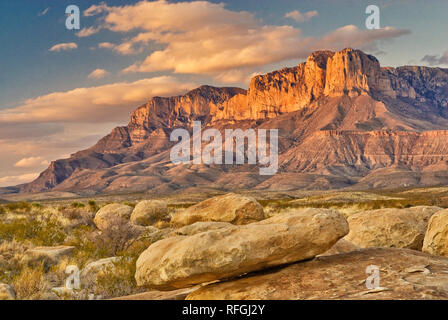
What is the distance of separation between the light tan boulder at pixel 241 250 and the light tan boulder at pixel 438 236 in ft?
19.6

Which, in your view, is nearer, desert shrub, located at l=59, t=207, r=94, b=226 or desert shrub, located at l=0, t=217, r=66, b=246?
desert shrub, located at l=0, t=217, r=66, b=246

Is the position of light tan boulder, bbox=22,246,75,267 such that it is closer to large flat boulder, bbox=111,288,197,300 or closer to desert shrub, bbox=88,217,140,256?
desert shrub, bbox=88,217,140,256

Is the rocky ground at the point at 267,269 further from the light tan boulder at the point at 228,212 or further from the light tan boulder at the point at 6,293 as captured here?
the light tan boulder at the point at 228,212

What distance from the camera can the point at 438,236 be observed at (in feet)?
43.7

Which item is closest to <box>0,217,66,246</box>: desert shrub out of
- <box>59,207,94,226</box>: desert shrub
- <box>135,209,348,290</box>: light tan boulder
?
<box>59,207,94,226</box>: desert shrub

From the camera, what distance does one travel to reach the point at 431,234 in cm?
1366

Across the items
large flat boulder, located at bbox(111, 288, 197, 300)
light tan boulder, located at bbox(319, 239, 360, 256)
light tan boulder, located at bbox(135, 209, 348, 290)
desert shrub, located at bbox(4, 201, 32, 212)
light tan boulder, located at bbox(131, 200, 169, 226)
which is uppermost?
light tan boulder, located at bbox(135, 209, 348, 290)

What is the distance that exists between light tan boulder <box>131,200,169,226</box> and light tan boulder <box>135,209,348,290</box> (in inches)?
902

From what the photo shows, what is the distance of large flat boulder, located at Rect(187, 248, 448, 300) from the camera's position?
23.3ft
